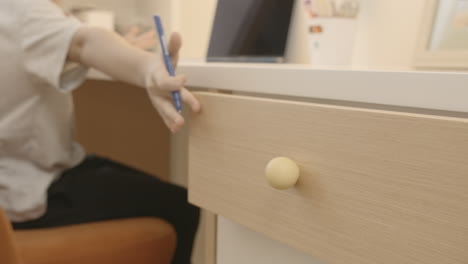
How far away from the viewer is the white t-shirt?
603 mm

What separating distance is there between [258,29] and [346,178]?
449mm

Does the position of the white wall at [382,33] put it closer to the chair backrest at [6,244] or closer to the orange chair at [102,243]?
the orange chair at [102,243]

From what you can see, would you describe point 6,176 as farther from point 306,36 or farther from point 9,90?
point 306,36

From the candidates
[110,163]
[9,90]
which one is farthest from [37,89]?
[110,163]

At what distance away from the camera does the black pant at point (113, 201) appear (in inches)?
26.9

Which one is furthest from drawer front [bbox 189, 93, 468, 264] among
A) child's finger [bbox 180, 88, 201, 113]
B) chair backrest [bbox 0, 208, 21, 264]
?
chair backrest [bbox 0, 208, 21, 264]

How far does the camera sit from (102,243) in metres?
0.63

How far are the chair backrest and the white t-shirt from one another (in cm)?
19

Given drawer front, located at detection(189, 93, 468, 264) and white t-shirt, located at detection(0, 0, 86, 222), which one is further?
white t-shirt, located at detection(0, 0, 86, 222)

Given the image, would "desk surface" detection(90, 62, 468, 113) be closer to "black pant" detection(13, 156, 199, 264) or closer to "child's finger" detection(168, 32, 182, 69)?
"child's finger" detection(168, 32, 182, 69)

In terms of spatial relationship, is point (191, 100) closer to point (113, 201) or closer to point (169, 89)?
point (169, 89)

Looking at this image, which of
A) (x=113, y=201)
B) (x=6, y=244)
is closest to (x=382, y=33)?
(x=113, y=201)

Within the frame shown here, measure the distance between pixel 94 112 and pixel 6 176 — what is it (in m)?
0.66

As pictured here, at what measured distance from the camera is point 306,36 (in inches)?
28.6
